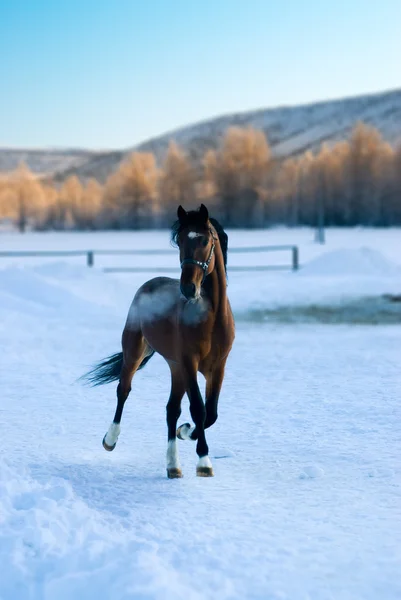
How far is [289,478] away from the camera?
4723 mm

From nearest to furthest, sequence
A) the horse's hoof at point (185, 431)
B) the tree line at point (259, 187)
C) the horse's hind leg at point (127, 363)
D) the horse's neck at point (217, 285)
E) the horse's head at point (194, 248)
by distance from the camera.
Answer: the horse's head at point (194, 248)
the horse's neck at point (217, 285)
the horse's hoof at point (185, 431)
the horse's hind leg at point (127, 363)
the tree line at point (259, 187)

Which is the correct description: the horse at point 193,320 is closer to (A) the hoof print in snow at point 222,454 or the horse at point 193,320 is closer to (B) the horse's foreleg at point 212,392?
(B) the horse's foreleg at point 212,392

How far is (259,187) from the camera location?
6812cm

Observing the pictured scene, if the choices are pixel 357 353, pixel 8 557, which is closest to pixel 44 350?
pixel 357 353

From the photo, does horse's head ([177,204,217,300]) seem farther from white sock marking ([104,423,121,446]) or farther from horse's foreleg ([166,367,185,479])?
white sock marking ([104,423,121,446])

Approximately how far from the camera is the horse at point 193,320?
4.00m

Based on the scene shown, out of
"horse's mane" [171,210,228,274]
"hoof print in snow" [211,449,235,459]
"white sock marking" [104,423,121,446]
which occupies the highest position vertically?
"horse's mane" [171,210,228,274]

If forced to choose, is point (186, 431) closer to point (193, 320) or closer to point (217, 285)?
point (193, 320)

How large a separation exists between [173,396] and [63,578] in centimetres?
167

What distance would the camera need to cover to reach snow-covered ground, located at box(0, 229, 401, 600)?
3.20m

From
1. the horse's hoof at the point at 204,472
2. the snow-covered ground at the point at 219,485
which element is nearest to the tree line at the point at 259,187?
the snow-covered ground at the point at 219,485

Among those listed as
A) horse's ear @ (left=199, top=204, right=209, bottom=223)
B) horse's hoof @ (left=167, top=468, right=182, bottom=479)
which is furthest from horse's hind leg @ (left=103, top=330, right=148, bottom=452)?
horse's ear @ (left=199, top=204, right=209, bottom=223)

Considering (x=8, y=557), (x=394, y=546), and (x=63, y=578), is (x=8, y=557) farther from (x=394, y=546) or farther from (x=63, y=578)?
(x=394, y=546)

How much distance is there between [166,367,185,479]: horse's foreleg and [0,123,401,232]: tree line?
59.5 meters
